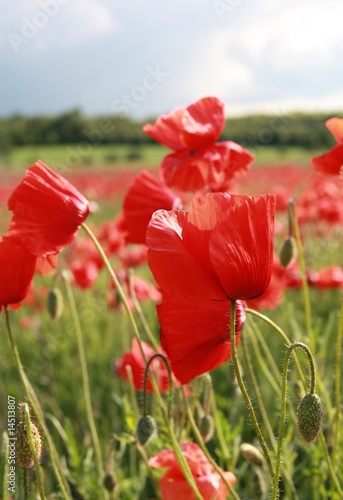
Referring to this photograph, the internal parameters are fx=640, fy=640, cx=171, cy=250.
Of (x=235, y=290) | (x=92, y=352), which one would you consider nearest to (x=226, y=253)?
(x=235, y=290)

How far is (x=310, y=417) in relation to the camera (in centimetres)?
74

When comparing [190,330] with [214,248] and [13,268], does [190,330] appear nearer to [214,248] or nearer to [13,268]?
[214,248]

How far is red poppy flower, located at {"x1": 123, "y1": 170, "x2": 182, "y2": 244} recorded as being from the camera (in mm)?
1155

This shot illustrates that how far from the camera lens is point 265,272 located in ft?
2.39

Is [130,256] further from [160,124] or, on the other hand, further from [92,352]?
[160,124]

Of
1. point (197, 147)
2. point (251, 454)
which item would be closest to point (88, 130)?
point (197, 147)

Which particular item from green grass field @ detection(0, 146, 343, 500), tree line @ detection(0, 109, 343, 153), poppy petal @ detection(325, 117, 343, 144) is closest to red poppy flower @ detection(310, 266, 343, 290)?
green grass field @ detection(0, 146, 343, 500)

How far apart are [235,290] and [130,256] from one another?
188 cm

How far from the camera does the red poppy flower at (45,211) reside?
97 cm

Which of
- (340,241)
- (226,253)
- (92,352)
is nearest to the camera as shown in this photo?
(226,253)

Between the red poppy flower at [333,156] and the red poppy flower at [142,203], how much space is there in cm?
28

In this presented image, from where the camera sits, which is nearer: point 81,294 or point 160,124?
point 160,124

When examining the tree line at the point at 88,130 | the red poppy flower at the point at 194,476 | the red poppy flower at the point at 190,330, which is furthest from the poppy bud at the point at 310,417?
the tree line at the point at 88,130

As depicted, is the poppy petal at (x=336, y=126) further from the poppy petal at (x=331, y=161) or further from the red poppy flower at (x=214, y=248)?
the red poppy flower at (x=214, y=248)
